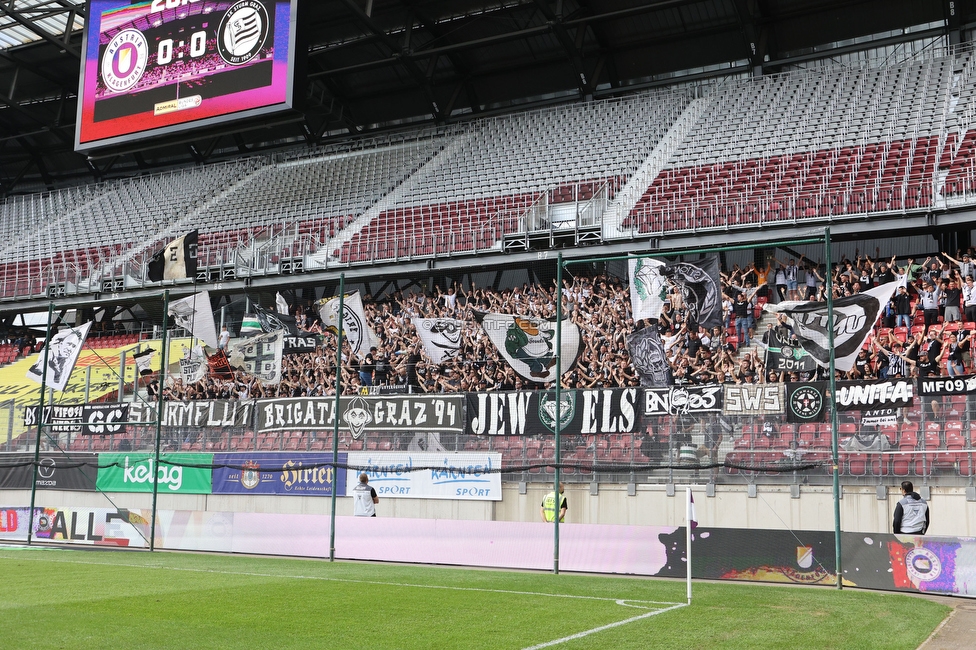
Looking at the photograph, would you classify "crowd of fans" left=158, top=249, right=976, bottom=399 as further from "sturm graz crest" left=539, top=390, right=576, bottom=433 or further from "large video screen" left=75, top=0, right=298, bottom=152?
"large video screen" left=75, top=0, right=298, bottom=152

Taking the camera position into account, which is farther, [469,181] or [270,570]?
[469,181]

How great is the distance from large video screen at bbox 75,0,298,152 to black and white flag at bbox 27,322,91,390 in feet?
31.7

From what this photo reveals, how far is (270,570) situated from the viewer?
1516 centimetres

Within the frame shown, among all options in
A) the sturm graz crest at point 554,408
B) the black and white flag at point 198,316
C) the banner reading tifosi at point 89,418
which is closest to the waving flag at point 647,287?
the sturm graz crest at point 554,408

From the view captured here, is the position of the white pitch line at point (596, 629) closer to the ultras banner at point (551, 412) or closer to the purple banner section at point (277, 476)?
the ultras banner at point (551, 412)

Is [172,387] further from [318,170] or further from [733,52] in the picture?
[733,52]

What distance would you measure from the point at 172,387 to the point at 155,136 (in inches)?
398

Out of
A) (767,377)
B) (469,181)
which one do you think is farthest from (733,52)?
(767,377)

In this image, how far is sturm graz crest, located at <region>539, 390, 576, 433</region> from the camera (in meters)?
18.0

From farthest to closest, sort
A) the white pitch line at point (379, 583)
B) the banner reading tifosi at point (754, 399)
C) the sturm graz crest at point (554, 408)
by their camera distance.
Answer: the sturm graz crest at point (554, 408), the banner reading tifosi at point (754, 399), the white pitch line at point (379, 583)

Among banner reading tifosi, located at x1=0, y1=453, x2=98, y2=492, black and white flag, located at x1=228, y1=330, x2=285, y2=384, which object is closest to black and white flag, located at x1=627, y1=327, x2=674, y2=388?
black and white flag, located at x1=228, y1=330, x2=285, y2=384

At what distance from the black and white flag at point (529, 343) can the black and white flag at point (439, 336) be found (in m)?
2.51

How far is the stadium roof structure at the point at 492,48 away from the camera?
2969cm

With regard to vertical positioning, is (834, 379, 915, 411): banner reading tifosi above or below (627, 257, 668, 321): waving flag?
below
